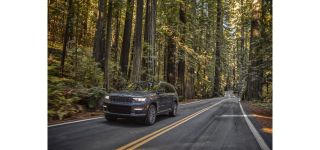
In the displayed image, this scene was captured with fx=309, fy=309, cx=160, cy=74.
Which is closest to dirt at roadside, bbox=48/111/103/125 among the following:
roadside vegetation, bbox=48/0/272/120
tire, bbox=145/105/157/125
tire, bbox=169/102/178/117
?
roadside vegetation, bbox=48/0/272/120

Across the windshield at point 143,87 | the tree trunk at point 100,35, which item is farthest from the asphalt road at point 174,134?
the tree trunk at point 100,35

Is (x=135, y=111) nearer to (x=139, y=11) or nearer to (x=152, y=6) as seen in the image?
(x=152, y=6)

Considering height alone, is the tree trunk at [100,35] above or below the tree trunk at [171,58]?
above

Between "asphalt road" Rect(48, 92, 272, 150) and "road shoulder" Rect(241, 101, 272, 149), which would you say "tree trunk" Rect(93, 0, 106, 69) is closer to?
"asphalt road" Rect(48, 92, 272, 150)

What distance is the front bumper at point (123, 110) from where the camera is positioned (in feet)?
25.5

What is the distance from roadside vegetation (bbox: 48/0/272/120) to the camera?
19.9 ft

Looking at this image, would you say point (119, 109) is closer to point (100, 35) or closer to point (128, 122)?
point (128, 122)

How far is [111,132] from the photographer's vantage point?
6.61m

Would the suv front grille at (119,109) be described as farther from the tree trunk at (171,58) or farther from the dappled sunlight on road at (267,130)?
the dappled sunlight on road at (267,130)

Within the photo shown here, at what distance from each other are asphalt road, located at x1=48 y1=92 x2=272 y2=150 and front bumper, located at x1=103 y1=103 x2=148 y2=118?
24 centimetres

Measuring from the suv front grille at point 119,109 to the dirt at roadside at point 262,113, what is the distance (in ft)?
9.59
